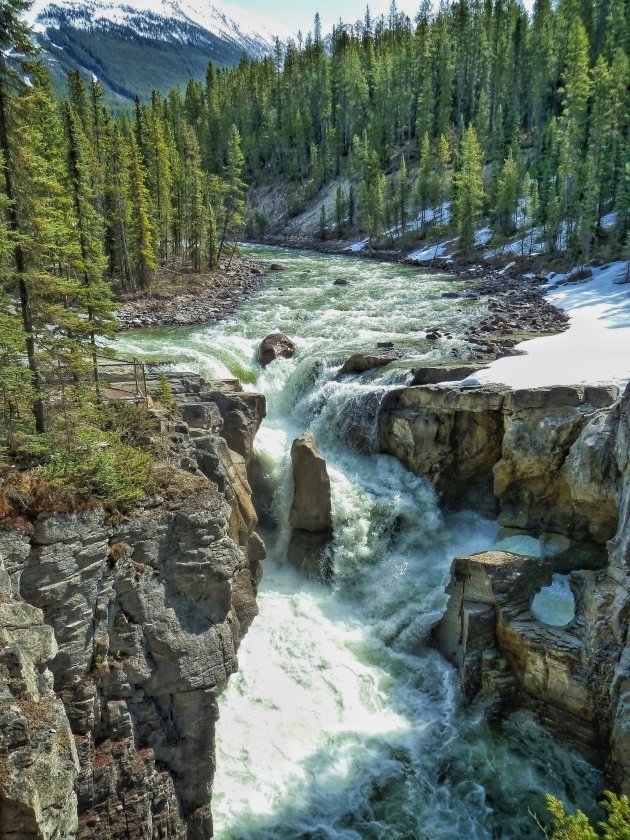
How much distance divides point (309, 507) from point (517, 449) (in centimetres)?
744

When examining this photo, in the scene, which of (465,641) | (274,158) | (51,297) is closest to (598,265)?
(465,641)

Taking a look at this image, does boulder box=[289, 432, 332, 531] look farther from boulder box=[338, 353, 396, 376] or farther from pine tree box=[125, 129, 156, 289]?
pine tree box=[125, 129, 156, 289]

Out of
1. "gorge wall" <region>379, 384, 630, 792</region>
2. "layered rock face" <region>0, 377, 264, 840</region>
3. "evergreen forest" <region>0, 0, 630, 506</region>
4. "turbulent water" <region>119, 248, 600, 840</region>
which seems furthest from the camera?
"gorge wall" <region>379, 384, 630, 792</region>

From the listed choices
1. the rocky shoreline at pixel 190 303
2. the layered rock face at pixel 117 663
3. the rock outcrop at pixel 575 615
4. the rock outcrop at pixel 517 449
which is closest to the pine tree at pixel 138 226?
the rocky shoreline at pixel 190 303

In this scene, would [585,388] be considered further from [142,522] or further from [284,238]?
[284,238]

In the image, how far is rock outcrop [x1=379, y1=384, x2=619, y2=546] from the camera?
1803cm

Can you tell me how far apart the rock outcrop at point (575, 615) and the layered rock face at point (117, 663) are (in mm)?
6951

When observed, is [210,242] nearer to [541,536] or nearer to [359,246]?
[359,246]

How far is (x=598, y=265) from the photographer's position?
45406 millimetres

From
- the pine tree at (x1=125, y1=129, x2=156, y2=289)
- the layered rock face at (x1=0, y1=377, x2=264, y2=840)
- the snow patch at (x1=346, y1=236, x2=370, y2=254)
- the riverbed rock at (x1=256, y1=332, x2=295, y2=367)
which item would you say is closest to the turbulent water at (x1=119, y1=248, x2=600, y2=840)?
the riverbed rock at (x1=256, y1=332, x2=295, y2=367)

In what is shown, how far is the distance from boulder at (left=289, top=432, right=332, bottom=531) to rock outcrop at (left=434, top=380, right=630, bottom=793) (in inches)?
211

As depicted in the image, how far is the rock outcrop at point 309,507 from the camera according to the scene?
21422 millimetres

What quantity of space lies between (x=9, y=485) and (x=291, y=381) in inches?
725

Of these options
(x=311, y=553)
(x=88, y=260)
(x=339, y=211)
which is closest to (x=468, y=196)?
(x=339, y=211)
